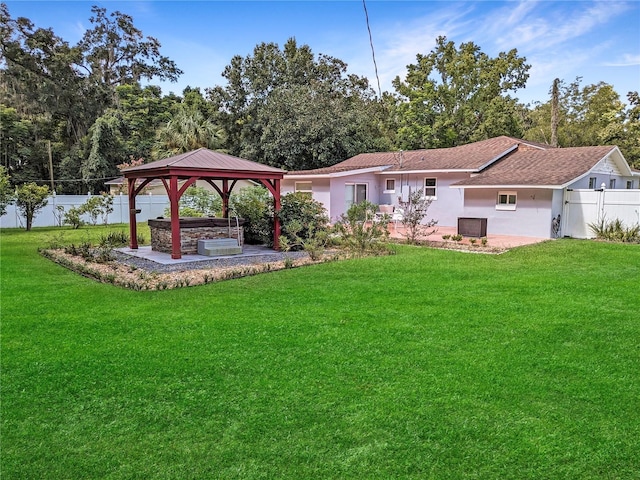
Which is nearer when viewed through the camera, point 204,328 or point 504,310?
point 204,328

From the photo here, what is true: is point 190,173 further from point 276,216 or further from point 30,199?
point 30,199

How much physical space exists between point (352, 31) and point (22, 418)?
9947 mm

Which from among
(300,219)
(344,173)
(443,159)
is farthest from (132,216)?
(443,159)

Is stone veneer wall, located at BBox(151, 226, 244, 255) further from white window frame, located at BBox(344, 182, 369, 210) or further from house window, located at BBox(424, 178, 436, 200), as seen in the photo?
house window, located at BBox(424, 178, 436, 200)

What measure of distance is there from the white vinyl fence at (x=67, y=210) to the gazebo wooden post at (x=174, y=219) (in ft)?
42.1

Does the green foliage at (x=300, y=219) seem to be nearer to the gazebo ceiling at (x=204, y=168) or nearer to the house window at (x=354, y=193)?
the gazebo ceiling at (x=204, y=168)

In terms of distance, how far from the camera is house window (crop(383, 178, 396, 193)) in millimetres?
21203

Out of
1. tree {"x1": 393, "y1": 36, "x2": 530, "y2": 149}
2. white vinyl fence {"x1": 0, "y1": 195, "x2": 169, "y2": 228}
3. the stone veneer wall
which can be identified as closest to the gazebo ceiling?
the stone veneer wall

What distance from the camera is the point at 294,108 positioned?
91.1ft

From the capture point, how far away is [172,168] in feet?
34.0

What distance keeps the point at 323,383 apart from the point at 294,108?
25830mm

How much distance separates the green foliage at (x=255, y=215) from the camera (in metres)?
13.3

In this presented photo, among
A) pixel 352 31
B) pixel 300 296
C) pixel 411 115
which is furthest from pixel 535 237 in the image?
pixel 411 115

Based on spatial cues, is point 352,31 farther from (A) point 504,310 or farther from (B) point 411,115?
(B) point 411,115
